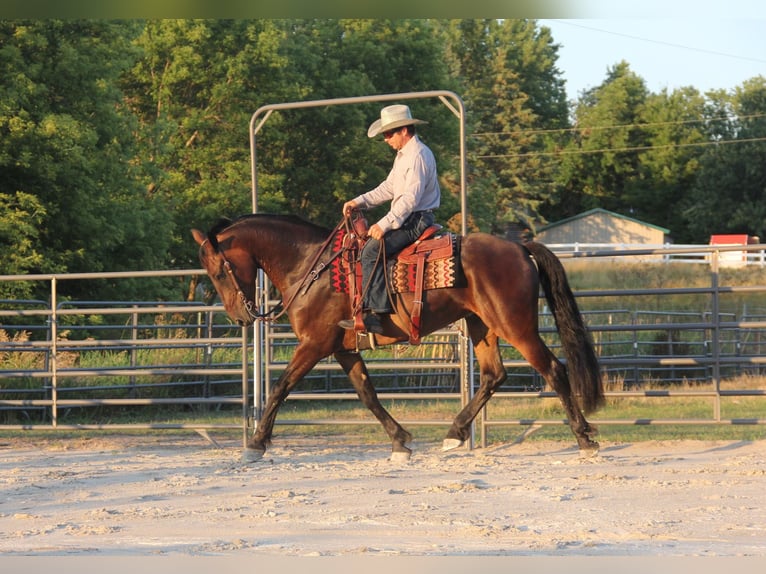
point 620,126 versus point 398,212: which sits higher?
point 620,126

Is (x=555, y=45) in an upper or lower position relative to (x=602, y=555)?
upper

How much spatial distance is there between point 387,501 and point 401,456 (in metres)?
1.75

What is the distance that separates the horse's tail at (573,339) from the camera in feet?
26.2

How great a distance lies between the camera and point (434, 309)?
791 cm

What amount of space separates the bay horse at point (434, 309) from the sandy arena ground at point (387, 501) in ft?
1.30

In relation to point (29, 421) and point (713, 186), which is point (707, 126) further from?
point (29, 421)

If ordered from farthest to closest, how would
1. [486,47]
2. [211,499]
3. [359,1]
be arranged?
1. [486,47]
2. [211,499]
3. [359,1]

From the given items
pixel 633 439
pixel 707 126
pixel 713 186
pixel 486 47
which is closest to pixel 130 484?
pixel 633 439

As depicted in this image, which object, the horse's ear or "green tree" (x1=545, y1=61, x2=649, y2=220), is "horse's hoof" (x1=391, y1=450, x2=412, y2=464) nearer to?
the horse's ear

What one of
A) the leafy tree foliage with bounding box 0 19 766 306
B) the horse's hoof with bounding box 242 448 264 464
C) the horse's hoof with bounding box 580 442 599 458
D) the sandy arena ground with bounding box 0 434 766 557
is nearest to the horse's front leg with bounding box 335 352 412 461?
the sandy arena ground with bounding box 0 434 766 557

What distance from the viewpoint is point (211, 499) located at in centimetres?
646

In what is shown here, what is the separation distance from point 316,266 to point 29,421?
603 centimetres

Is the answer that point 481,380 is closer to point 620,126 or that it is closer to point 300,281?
point 300,281

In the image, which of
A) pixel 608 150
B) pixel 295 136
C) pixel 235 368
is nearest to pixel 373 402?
pixel 235 368
